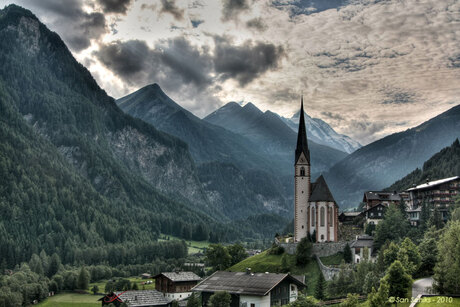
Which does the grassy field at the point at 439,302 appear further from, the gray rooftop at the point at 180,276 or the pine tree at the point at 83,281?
the pine tree at the point at 83,281

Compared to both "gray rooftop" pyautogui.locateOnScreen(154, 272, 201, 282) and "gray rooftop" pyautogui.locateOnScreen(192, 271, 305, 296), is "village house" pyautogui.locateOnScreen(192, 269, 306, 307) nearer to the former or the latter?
"gray rooftop" pyautogui.locateOnScreen(192, 271, 305, 296)

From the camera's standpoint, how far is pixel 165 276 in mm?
123312

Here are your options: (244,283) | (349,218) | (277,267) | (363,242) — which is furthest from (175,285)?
(349,218)

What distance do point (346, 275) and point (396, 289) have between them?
26.7 m

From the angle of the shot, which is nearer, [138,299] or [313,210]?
[138,299]

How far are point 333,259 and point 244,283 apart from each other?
91.2 ft

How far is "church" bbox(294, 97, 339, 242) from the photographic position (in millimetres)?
118438

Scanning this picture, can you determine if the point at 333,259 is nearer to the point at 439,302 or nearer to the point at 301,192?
the point at 301,192

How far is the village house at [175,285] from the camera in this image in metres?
120

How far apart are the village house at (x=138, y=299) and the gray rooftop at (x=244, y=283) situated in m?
24.6

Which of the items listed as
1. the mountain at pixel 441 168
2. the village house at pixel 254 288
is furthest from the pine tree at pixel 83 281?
the mountain at pixel 441 168

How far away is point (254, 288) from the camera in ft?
270

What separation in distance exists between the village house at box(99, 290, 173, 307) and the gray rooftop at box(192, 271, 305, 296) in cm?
2457

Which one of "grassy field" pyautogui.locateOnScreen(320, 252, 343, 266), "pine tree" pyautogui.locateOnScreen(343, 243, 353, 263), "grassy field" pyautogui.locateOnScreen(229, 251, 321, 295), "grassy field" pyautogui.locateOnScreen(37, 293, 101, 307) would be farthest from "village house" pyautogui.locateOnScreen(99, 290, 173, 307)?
"pine tree" pyautogui.locateOnScreen(343, 243, 353, 263)
